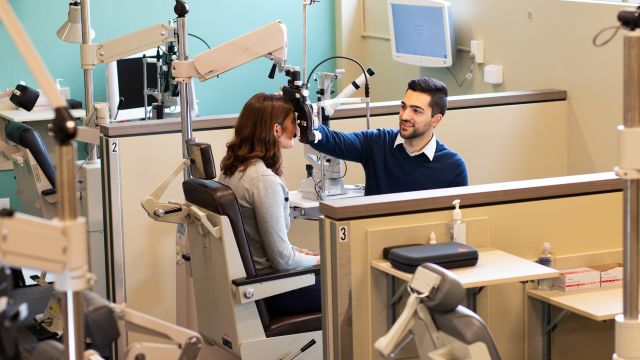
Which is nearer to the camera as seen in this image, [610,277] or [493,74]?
[610,277]

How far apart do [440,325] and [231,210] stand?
110 centimetres

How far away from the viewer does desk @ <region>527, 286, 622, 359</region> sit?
9.61ft

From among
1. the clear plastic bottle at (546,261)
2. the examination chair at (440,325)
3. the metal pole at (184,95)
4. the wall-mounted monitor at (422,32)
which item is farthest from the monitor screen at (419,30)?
the examination chair at (440,325)

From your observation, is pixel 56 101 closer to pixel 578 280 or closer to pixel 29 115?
pixel 578 280

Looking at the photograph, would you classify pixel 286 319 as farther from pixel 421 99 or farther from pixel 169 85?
pixel 169 85

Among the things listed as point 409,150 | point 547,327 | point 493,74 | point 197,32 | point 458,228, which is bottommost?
point 547,327

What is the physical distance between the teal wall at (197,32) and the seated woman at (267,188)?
134 inches

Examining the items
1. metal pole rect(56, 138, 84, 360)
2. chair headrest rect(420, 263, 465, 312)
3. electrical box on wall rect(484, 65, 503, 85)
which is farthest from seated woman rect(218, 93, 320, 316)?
electrical box on wall rect(484, 65, 503, 85)

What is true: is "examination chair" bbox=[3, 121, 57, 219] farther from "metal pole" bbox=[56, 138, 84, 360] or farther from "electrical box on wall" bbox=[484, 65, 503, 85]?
"metal pole" bbox=[56, 138, 84, 360]

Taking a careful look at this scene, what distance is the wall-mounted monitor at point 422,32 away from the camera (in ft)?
19.0

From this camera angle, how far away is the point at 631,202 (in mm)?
2115

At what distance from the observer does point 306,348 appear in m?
3.40

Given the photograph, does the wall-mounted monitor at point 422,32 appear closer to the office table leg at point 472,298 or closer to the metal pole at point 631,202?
the office table leg at point 472,298

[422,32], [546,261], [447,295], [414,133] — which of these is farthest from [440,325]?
[422,32]
